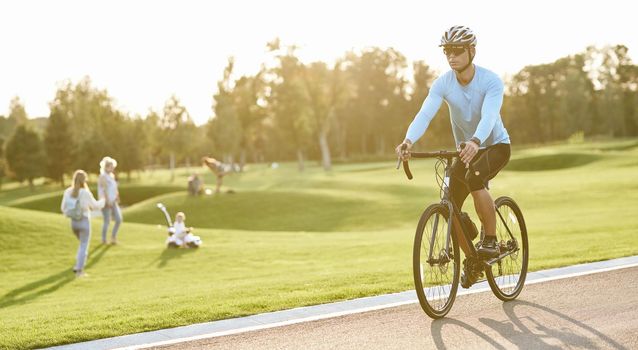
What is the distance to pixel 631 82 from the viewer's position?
110062mm

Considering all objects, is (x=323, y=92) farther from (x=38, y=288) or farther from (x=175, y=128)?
(x=38, y=288)

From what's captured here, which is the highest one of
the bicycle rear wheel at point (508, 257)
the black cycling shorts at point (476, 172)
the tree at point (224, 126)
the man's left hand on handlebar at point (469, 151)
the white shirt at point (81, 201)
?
the tree at point (224, 126)

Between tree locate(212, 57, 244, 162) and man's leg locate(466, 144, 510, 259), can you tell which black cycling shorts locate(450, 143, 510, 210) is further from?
tree locate(212, 57, 244, 162)

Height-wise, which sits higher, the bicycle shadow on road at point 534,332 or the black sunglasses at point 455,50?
the black sunglasses at point 455,50

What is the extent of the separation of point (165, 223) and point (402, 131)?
72.5 metres

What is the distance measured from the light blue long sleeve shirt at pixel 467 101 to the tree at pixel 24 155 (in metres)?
74.7

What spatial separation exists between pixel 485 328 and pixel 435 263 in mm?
674

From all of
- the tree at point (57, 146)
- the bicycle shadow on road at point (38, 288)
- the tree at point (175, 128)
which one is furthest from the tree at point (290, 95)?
the bicycle shadow on road at point (38, 288)

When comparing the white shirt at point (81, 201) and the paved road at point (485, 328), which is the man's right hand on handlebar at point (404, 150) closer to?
the paved road at point (485, 328)

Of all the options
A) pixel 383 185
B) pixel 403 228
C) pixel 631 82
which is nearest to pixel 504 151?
pixel 403 228

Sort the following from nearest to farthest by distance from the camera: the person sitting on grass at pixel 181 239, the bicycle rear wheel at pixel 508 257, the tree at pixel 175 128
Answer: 1. the bicycle rear wheel at pixel 508 257
2. the person sitting on grass at pixel 181 239
3. the tree at pixel 175 128

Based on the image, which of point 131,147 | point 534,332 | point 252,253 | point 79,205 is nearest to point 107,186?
point 79,205

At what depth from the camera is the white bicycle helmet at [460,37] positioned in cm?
559

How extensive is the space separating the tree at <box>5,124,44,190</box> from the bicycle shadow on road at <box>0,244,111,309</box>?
62.3 metres
